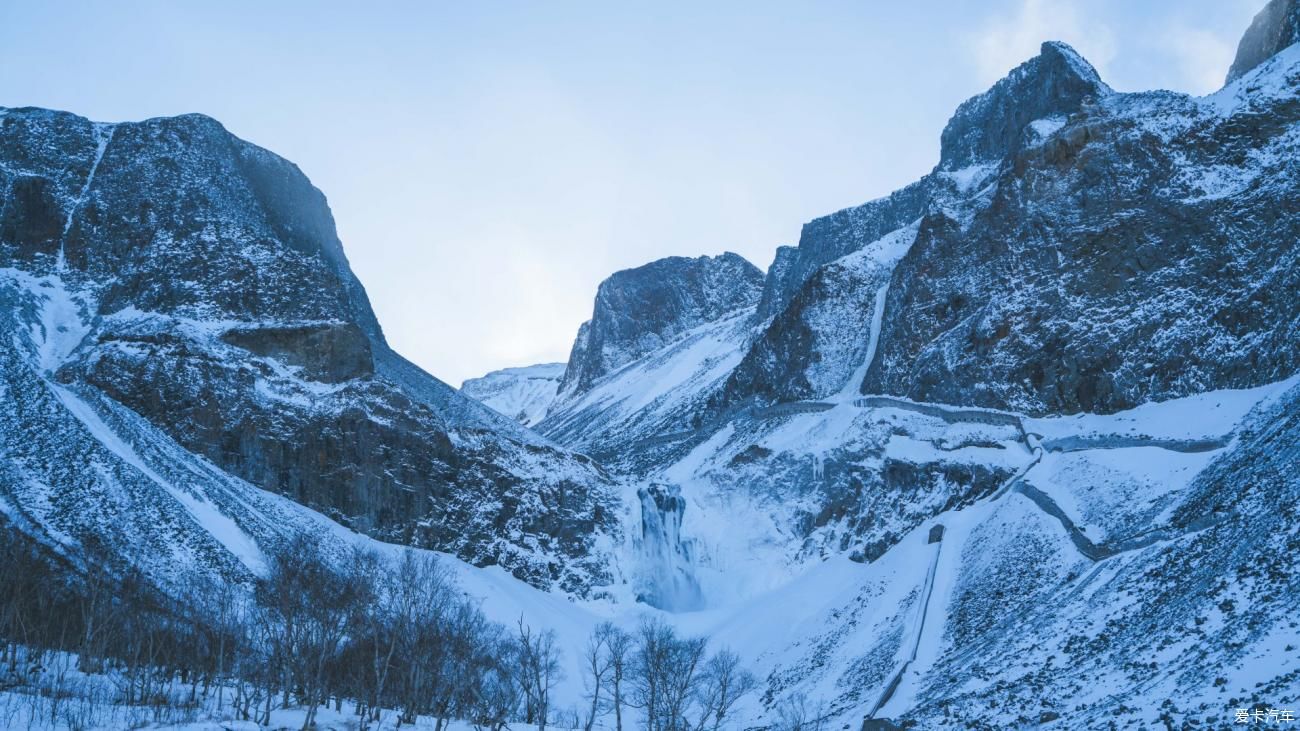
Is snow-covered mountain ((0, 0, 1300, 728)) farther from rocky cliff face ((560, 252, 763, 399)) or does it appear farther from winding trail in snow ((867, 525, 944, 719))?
rocky cliff face ((560, 252, 763, 399))

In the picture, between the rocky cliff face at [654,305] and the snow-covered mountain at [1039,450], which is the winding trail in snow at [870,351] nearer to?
the snow-covered mountain at [1039,450]

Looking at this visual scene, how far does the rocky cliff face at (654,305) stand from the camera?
18550 cm

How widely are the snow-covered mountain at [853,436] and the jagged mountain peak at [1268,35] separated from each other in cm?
165

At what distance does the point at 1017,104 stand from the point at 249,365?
313 feet

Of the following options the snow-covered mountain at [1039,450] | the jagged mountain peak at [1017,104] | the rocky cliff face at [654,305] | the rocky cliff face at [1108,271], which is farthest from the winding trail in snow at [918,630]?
A: the rocky cliff face at [654,305]

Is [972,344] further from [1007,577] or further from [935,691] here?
[935,691]

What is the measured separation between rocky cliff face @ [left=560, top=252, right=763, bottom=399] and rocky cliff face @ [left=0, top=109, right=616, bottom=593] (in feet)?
304

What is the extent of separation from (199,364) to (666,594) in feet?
122

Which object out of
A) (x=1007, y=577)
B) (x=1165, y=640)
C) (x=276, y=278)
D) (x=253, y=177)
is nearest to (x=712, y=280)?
(x=253, y=177)

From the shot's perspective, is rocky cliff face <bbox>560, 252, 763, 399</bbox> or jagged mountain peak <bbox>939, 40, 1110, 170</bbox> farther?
rocky cliff face <bbox>560, 252, 763, 399</bbox>

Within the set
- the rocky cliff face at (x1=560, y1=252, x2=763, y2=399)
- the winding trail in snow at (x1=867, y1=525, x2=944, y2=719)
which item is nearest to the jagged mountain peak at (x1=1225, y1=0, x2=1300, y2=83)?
the winding trail in snow at (x1=867, y1=525, x2=944, y2=719)

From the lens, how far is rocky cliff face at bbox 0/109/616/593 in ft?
219

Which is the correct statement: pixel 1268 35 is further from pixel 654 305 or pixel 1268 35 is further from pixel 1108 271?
pixel 654 305

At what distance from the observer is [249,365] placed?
7012 centimetres
